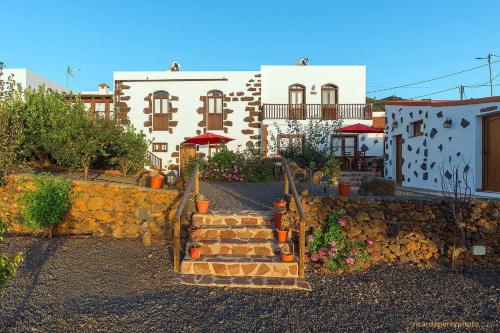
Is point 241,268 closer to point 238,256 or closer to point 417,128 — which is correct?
point 238,256

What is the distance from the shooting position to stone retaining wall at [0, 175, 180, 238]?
6.71 meters

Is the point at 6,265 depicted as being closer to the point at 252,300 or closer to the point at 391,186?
the point at 252,300

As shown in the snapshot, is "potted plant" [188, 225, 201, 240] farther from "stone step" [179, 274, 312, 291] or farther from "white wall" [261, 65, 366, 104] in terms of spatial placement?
"white wall" [261, 65, 366, 104]

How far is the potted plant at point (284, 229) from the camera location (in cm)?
563

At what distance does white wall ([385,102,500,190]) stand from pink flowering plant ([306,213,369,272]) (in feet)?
16.7

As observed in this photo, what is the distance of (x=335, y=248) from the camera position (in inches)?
220

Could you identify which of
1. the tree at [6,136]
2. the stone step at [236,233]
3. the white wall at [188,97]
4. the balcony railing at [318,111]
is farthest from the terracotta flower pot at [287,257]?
the white wall at [188,97]

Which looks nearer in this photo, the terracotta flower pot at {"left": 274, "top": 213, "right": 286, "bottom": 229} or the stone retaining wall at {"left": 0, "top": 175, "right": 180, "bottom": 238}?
the terracotta flower pot at {"left": 274, "top": 213, "right": 286, "bottom": 229}

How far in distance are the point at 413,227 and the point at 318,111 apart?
14147 mm

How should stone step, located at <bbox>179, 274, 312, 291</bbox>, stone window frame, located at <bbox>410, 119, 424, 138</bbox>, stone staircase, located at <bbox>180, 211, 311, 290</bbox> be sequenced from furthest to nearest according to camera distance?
stone window frame, located at <bbox>410, 119, 424, 138</bbox>, stone staircase, located at <bbox>180, 211, 311, 290</bbox>, stone step, located at <bbox>179, 274, 312, 291</bbox>

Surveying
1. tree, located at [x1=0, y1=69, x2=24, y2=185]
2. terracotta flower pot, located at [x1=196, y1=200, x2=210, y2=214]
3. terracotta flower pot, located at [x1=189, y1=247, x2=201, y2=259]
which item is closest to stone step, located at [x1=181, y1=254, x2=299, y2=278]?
terracotta flower pot, located at [x1=189, y1=247, x2=201, y2=259]

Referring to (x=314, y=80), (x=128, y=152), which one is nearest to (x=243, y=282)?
(x=128, y=152)

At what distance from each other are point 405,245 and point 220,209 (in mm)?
3239

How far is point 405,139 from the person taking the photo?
1257cm
